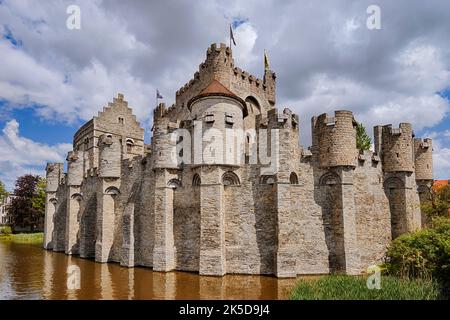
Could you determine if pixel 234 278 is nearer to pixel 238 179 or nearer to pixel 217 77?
pixel 238 179

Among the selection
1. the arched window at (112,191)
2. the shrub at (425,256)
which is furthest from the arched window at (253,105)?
the shrub at (425,256)

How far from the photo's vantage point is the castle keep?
17.0 meters

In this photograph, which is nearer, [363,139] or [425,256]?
[425,256]

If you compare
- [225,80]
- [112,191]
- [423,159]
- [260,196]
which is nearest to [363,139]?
[423,159]

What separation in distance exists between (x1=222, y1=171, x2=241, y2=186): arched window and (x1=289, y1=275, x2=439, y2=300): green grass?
7249 millimetres

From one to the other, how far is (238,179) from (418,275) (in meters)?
9.42

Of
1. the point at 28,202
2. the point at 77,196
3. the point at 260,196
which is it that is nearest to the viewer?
the point at 260,196

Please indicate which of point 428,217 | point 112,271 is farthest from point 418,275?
point 112,271

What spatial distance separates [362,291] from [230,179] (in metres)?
9.23

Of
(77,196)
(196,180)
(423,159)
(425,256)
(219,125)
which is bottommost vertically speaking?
(425,256)

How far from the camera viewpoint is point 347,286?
11391 millimetres

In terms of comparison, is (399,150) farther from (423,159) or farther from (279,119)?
(279,119)

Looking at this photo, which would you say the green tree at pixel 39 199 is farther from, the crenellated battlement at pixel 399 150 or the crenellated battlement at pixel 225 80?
the crenellated battlement at pixel 399 150

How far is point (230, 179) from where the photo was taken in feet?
60.1
